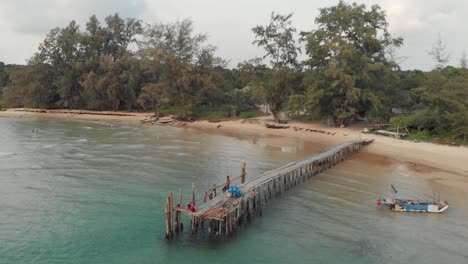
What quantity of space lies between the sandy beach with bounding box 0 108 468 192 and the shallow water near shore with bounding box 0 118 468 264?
1.60 metres

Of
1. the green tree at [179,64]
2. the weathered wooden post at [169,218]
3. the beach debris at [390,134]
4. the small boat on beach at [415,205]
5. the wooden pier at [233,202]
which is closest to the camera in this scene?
the weathered wooden post at [169,218]

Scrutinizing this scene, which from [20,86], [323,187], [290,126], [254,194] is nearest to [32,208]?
[254,194]

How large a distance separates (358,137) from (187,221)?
108 ft

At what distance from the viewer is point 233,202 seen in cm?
2000

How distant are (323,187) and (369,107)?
2868cm

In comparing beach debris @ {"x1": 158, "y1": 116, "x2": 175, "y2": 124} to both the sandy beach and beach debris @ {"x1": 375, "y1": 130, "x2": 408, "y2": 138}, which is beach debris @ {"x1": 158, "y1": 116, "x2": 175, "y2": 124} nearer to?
the sandy beach

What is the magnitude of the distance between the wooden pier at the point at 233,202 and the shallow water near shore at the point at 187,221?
1.88 ft

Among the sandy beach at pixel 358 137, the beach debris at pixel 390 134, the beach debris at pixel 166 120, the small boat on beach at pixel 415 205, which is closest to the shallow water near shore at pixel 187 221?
the small boat on beach at pixel 415 205

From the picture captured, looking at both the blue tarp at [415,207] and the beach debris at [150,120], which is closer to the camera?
the blue tarp at [415,207]

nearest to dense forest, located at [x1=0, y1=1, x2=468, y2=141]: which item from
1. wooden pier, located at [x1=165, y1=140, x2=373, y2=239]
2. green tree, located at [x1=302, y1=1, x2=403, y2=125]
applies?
green tree, located at [x1=302, y1=1, x2=403, y2=125]

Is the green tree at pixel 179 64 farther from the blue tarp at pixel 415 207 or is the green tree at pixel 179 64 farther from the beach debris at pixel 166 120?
the blue tarp at pixel 415 207

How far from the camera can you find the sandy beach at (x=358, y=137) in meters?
32.3

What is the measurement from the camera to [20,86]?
282 ft

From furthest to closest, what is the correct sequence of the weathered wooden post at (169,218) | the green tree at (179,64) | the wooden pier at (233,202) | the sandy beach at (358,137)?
the green tree at (179,64), the sandy beach at (358,137), the wooden pier at (233,202), the weathered wooden post at (169,218)
